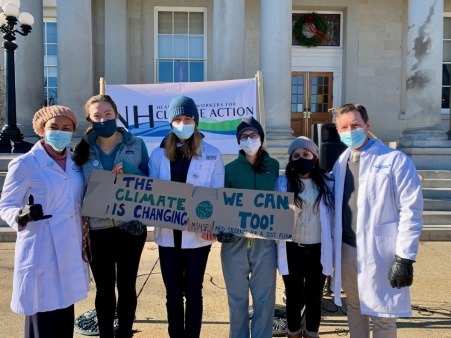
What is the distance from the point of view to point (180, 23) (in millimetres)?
14055

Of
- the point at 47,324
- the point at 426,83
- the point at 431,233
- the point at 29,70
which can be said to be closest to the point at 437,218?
the point at 431,233

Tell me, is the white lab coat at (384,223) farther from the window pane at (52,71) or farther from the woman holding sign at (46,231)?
the window pane at (52,71)

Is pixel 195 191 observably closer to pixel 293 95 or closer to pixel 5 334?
pixel 5 334

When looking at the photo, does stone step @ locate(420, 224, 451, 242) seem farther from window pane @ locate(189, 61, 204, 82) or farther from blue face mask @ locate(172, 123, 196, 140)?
window pane @ locate(189, 61, 204, 82)

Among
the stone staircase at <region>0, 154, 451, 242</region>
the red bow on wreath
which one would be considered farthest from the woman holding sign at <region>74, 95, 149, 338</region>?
the red bow on wreath

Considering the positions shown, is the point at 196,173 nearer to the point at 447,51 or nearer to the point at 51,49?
the point at 51,49

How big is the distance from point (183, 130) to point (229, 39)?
7566mm

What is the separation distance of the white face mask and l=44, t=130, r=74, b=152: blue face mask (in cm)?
133

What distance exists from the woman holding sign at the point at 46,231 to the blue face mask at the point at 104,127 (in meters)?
0.26

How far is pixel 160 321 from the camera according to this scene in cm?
430

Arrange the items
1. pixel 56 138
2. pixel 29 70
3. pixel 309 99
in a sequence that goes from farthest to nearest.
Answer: pixel 309 99, pixel 29 70, pixel 56 138

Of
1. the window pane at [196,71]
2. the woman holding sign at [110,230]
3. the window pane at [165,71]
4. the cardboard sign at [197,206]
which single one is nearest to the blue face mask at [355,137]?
the cardboard sign at [197,206]

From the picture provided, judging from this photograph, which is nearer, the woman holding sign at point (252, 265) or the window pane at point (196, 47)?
the woman holding sign at point (252, 265)

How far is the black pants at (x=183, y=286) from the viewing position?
329 cm
